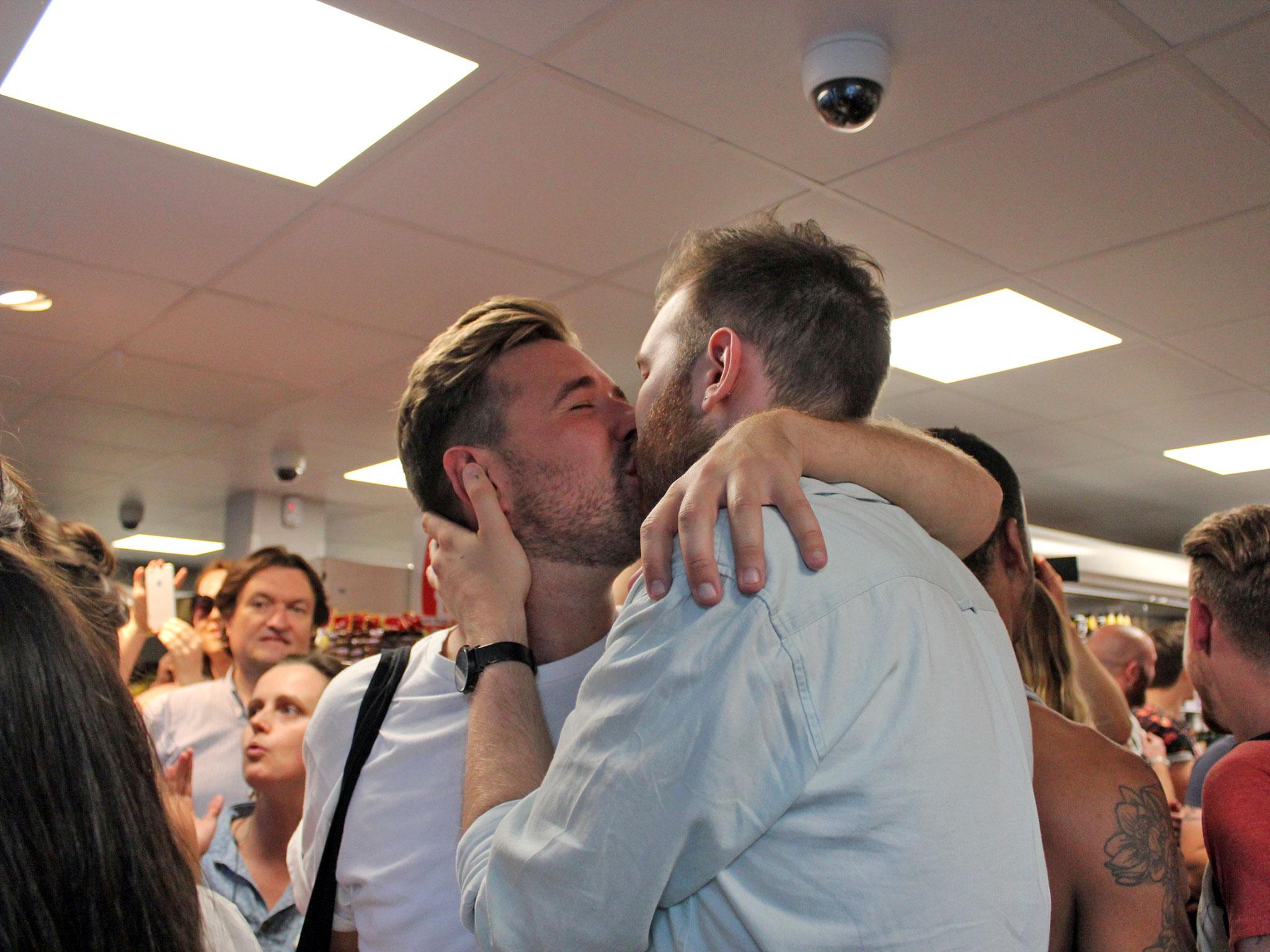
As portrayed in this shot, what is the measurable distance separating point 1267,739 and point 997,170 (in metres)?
1.83

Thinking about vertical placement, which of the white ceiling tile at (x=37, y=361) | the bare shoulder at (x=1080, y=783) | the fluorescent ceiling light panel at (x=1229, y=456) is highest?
the white ceiling tile at (x=37, y=361)

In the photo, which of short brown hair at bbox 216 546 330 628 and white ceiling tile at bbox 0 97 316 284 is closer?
white ceiling tile at bbox 0 97 316 284

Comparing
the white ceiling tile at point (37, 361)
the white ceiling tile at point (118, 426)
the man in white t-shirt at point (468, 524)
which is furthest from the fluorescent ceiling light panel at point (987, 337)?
the white ceiling tile at point (118, 426)


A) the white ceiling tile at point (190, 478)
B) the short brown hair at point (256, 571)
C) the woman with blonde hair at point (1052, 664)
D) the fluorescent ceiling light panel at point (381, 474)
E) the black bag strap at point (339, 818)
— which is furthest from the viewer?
the fluorescent ceiling light panel at point (381, 474)

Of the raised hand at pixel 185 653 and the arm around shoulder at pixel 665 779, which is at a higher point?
the raised hand at pixel 185 653

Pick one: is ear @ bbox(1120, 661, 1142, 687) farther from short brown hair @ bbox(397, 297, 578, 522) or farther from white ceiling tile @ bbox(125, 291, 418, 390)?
short brown hair @ bbox(397, 297, 578, 522)

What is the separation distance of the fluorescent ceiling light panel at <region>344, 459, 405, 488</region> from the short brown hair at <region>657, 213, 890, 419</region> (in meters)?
5.61

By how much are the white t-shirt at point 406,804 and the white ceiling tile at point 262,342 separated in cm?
281

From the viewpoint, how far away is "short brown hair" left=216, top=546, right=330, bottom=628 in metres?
3.31

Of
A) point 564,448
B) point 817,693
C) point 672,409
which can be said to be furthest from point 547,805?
point 564,448

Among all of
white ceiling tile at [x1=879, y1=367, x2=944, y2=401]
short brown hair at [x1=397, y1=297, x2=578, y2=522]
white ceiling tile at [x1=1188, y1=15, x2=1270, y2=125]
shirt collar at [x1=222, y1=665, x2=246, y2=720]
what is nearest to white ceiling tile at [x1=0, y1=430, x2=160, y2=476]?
shirt collar at [x1=222, y1=665, x2=246, y2=720]

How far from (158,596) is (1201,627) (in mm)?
2874

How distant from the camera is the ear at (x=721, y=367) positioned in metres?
1.11

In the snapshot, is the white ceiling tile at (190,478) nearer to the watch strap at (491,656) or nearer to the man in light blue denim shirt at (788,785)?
the watch strap at (491,656)
